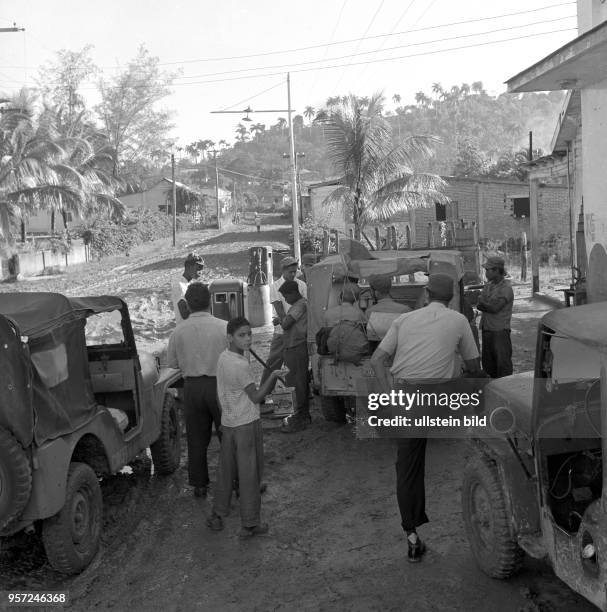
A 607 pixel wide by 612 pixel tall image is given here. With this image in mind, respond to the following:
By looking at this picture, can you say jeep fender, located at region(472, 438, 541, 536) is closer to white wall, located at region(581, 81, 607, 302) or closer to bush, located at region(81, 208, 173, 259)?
white wall, located at region(581, 81, 607, 302)

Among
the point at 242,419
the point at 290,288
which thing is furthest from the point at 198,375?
the point at 290,288

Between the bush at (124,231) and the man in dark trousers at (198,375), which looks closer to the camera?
the man in dark trousers at (198,375)

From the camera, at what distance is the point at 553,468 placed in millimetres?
4223

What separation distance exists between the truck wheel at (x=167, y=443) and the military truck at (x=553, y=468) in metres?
3.21

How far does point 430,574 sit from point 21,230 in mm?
33813

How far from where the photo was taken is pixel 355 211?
22750 millimetres

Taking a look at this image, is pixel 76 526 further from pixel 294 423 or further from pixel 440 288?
pixel 294 423

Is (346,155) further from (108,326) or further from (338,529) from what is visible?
(338,529)

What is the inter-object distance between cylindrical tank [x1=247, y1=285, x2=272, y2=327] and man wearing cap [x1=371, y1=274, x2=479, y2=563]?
12.0 m

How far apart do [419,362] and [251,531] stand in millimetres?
1806

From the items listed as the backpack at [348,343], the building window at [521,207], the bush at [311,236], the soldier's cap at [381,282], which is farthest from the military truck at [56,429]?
the building window at [521,207]

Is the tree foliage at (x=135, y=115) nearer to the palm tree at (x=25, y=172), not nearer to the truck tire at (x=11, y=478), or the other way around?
the palm tree at (x=25, y=172)

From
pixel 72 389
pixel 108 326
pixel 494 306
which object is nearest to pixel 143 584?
pixel 72 389

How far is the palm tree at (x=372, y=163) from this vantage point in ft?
70.4
